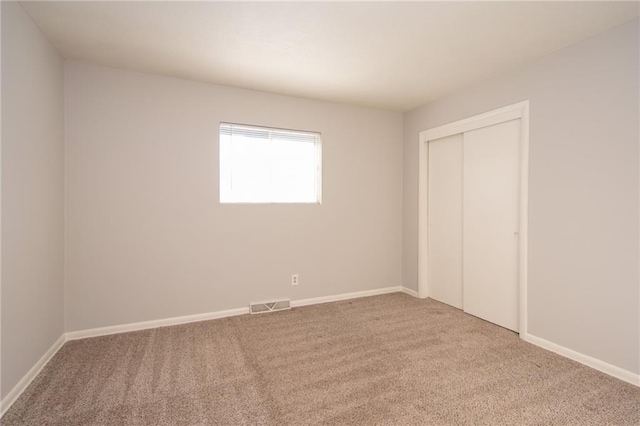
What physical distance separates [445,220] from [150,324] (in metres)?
3.46

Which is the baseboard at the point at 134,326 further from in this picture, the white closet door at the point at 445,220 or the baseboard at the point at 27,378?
the white closet door at the point at 445,220

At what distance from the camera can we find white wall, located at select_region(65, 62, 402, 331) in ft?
9.24

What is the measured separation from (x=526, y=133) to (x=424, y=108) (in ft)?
4.76

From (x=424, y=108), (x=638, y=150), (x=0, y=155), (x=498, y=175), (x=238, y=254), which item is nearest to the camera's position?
(x=0, y=155)

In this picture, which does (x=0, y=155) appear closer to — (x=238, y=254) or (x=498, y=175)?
(x=238, y=254)

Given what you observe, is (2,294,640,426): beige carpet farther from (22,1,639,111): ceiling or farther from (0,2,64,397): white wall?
(22,1,639,111): ceiling

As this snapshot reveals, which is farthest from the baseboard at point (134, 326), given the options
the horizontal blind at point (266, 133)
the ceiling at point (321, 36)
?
the ceiling at point (321, 36)

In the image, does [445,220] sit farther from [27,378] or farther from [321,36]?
[27,378]

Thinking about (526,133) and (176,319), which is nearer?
(526,133)

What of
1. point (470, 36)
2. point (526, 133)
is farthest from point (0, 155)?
point (526, 133)

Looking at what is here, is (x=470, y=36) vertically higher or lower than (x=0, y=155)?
higher

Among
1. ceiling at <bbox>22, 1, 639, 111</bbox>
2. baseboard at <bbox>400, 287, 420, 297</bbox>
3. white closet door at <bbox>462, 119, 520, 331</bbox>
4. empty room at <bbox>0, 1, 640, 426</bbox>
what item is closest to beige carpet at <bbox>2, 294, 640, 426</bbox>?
empty room at <bbox>0, 1, 640, 426</bbox>

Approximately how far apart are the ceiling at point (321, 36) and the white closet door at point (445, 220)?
860 millimetres

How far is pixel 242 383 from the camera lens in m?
A: 2.08
